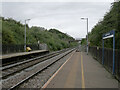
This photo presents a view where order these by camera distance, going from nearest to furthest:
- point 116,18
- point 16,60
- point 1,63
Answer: point 116,18
point 1,63
point 16,60

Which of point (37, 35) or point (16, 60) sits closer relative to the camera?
point (16, 60)

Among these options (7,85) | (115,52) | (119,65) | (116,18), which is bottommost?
(7,85)

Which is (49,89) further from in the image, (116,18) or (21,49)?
(21,49)

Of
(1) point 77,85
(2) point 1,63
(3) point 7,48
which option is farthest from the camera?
(3) point 7,48

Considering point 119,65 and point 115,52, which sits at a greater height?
point 115,52

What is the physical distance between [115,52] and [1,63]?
11.4 m

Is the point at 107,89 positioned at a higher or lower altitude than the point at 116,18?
lower

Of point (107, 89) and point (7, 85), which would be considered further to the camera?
point (7, 85)

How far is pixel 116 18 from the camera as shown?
12391 mm

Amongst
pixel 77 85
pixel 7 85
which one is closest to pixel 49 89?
pixel 77 85

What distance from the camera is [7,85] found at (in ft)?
25.0

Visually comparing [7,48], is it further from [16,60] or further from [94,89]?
[94,89]

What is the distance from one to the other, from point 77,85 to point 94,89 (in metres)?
0.94

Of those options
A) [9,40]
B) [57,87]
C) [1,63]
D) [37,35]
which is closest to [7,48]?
[9,40]
